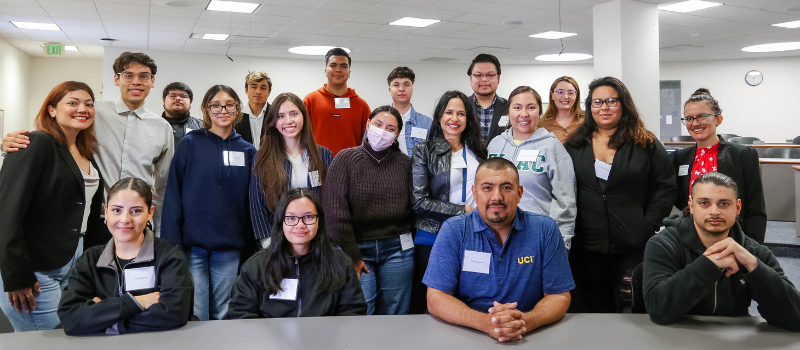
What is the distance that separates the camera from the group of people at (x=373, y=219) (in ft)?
6.15

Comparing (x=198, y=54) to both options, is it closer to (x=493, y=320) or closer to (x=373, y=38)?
(x=373, y=38)

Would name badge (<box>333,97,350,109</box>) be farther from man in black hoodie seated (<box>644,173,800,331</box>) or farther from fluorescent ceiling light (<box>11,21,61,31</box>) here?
fluorescent ceiling light (<box>11,21,61,31</box>)

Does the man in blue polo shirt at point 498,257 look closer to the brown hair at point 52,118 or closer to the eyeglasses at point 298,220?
the eyeglasses at point 298,220

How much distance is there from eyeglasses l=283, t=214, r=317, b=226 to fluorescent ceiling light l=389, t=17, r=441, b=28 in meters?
6.46

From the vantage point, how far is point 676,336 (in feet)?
5.43

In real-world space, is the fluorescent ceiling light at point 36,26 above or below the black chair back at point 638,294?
above

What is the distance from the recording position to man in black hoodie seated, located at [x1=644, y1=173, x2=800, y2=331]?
1724 mm

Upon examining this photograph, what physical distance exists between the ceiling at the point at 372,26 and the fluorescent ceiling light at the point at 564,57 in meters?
0.60

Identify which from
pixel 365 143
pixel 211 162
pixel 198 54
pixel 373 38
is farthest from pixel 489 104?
pixel 198 54

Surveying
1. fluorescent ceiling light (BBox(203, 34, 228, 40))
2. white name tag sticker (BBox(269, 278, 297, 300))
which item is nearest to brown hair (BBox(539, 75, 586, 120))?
white name tag sticker (BBox(269, 278, 297, 300))

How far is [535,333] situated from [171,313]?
1202 mm

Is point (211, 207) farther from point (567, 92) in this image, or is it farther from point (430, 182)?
point (567, 92)

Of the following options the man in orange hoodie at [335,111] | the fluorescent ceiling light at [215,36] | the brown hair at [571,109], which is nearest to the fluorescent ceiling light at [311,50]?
the fluorescent ceiling light at [215,36]

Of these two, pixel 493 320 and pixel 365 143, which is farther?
pixel 365 143
